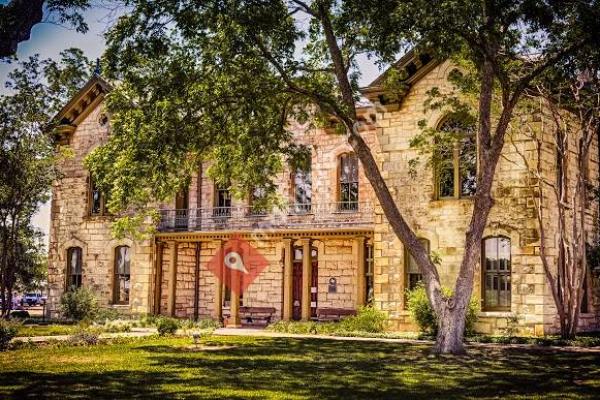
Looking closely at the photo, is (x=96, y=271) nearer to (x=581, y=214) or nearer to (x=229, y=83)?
(x=229, y=83)

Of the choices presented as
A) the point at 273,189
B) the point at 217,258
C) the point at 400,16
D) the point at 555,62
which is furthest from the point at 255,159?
the point at 217,258

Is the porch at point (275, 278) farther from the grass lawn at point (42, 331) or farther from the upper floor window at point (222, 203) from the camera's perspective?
the grass lawn at point (42, 331)

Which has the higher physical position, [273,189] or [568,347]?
[273,189]

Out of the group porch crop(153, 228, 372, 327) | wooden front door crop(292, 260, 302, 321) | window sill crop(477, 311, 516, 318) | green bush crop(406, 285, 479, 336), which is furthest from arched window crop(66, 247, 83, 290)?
window sill crop(477, 311, 516, 318)

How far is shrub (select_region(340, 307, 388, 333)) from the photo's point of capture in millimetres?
21688

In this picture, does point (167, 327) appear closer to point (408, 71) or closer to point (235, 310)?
point (235, 310)

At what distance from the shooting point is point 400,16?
13.7 metres

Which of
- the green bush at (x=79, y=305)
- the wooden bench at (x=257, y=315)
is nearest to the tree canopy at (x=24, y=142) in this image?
the green bush at (x=79, y=305)

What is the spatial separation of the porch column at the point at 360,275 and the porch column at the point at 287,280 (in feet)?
8.40

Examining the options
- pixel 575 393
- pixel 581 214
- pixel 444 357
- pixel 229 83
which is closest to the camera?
pixel 575 393

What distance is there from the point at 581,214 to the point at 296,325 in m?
9.37

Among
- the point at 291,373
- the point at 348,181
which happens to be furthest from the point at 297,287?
the point at 291,373

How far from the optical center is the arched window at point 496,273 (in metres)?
20.2

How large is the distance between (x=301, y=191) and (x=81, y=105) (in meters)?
10.4
